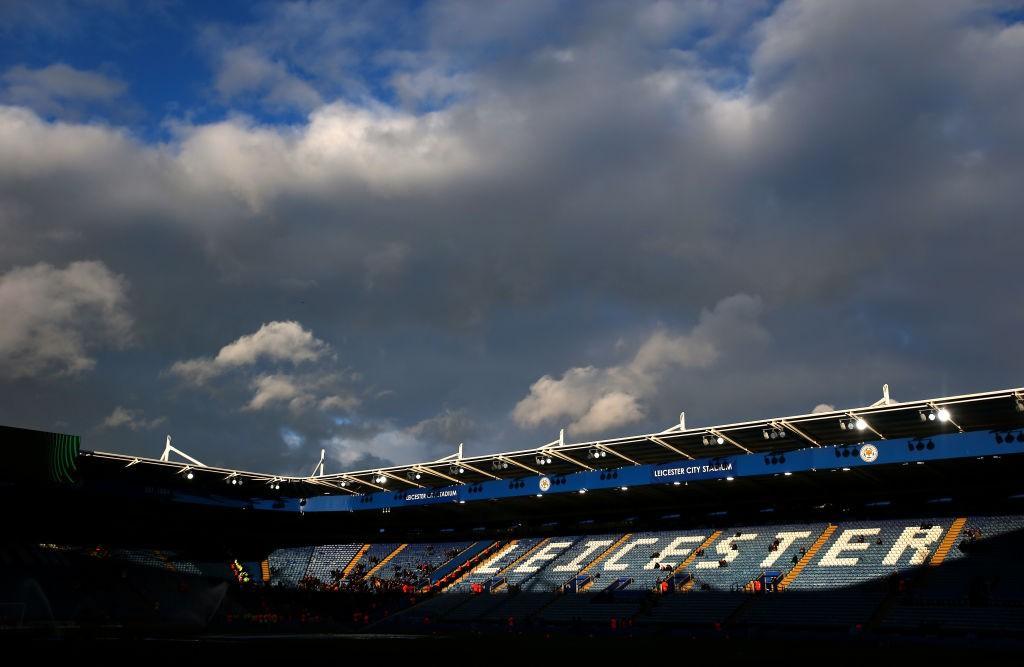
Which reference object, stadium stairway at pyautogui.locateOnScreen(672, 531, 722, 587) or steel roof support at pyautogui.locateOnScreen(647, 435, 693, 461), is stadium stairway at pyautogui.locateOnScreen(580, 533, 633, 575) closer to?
stadium stairway at pyautogui.locateOnScreen(672, 531, 722, 587)

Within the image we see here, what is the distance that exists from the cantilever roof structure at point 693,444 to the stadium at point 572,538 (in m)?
0.25

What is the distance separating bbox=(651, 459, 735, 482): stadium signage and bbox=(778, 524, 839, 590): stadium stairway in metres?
7.44

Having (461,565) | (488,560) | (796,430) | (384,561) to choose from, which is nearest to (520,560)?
(488,560)

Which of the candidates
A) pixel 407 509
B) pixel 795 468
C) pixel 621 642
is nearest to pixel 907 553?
pixel 795 468

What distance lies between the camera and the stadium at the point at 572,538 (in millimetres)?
47188

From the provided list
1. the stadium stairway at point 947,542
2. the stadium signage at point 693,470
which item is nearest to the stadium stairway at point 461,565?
the stadium signage at point 693,470

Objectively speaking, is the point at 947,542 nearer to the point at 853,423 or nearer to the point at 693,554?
the point at 853,423

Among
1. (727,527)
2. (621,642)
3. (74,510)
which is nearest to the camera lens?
(621,642)

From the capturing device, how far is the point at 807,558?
54750 mm

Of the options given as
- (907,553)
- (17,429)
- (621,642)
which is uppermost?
(17,429)

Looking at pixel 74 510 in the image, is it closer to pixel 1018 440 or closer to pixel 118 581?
pixel 118 581

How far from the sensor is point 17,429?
56.0 m

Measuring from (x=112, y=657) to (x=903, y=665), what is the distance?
26433 millimetres

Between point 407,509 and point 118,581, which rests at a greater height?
point 407,509
